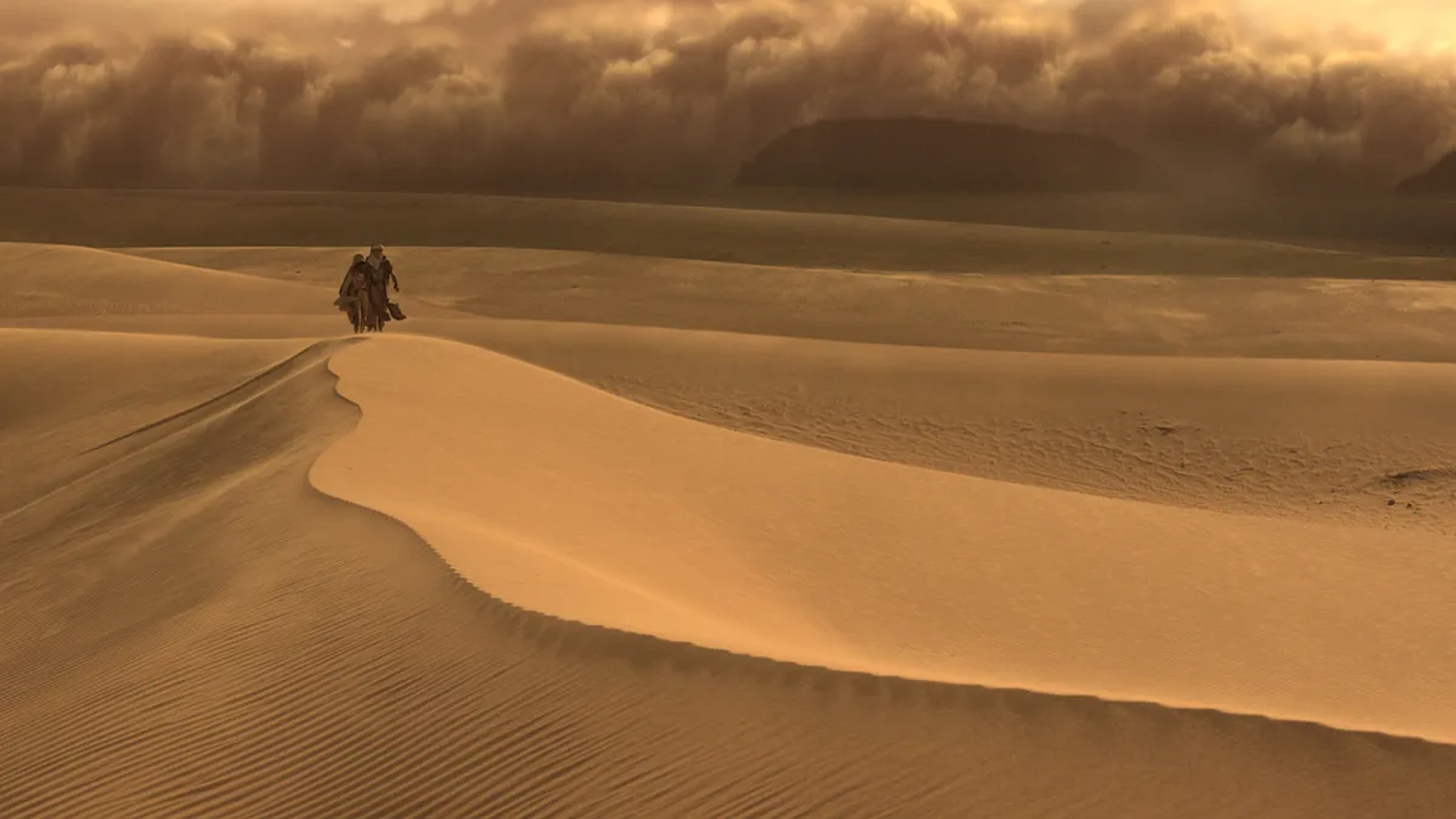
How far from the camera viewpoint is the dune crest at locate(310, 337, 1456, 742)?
8930mm

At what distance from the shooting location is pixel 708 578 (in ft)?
36.2

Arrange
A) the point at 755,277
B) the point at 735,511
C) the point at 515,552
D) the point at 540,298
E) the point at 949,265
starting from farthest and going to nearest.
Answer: the point at 949,265 < the point at 755,277 < the point at 540,298 < the point at 735,511 < the point at 515,552

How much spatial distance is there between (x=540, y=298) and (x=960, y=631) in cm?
3213

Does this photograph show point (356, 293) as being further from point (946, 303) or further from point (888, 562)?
point (946, 303)

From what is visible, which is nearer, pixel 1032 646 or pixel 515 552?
pixel 515 552

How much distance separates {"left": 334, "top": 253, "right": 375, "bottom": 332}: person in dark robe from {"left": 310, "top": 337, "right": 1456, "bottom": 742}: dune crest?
13.6 feet

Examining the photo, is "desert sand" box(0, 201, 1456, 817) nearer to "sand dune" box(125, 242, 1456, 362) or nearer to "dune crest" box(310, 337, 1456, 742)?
"dune crest" box(310, 337, 1456, 742)

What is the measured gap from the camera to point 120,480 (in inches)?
574

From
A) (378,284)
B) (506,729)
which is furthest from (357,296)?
(506,729)

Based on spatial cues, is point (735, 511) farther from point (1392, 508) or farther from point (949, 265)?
point (949, 265)

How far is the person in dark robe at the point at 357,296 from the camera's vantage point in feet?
71.2

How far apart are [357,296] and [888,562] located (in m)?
12.1

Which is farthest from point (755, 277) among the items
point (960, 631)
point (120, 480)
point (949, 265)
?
point (960, 631)

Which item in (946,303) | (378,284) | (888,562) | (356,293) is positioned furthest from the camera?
(946,303)
